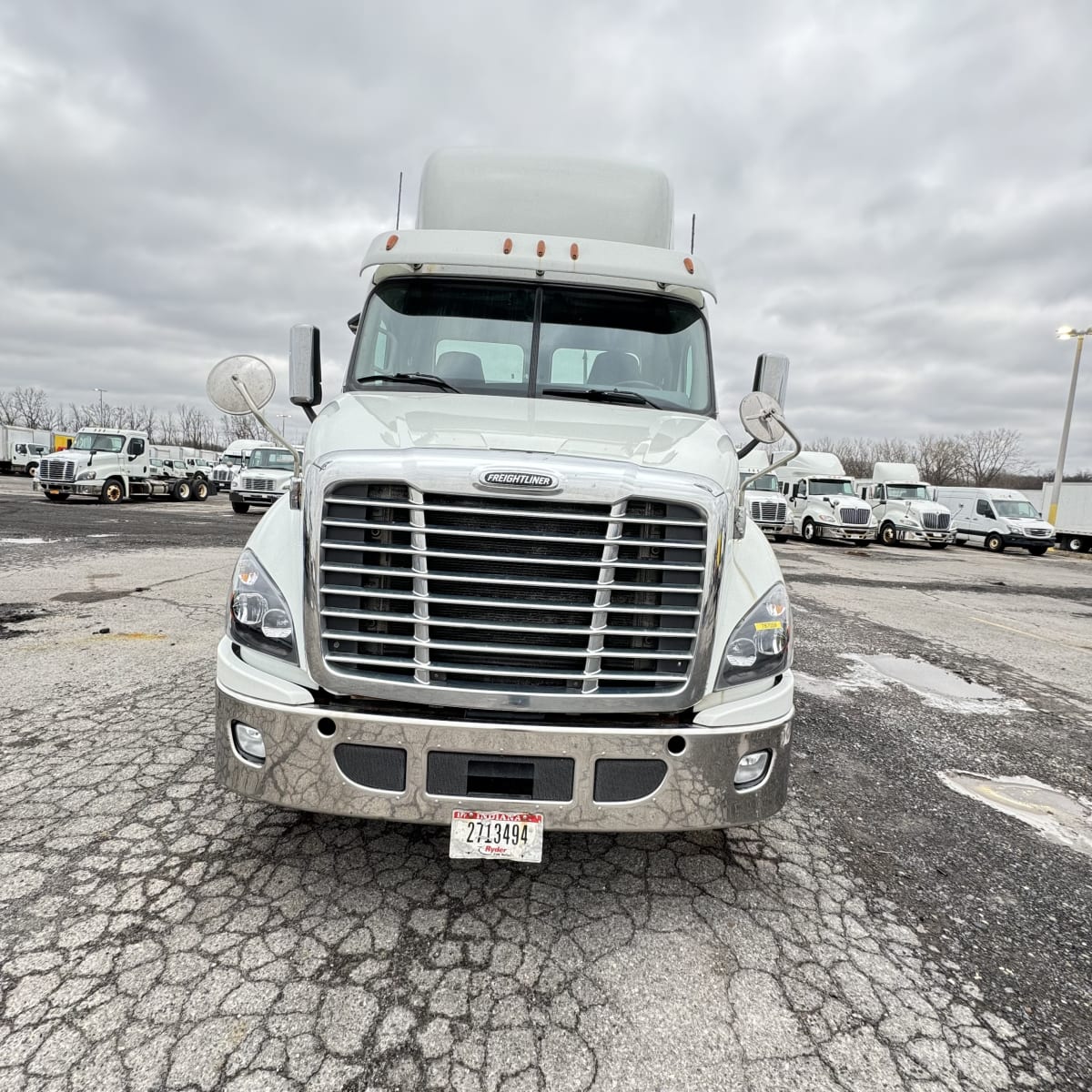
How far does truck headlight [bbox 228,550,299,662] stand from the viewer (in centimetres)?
244

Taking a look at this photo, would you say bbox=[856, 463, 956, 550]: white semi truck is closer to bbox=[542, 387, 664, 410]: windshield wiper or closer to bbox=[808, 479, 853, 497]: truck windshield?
bbox=[808, 479, 853, 497]: truck windshield

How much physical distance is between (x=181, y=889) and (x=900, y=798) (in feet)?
11.2

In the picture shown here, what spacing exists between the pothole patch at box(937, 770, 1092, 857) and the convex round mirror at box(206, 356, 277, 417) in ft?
13.8

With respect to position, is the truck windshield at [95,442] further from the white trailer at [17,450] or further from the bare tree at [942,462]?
the bare tree at [942,462]

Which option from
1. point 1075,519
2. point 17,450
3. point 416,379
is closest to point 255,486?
point 416,379

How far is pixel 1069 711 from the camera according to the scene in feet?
17.5

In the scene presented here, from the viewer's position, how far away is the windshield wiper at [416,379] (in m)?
3.43

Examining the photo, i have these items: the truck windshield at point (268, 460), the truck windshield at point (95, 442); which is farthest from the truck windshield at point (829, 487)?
the truck windshield at point (95, 442)

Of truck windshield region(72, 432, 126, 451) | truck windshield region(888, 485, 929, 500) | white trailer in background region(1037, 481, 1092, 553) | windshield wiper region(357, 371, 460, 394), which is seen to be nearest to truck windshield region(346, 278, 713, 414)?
windshield wiper region(357, 371, 460, 394)

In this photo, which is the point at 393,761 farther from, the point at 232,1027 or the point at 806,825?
the point at 806,825

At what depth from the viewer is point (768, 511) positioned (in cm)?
2361

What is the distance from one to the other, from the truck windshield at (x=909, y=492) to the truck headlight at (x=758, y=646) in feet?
90.9

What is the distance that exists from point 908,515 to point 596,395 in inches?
1012

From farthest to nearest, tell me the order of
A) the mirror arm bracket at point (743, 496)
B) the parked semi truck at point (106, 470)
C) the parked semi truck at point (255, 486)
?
the parked semi truck at point (255, 486) < the parked semi truck at point (106, 470) < the mirror arm bracket at point (743, 496)
